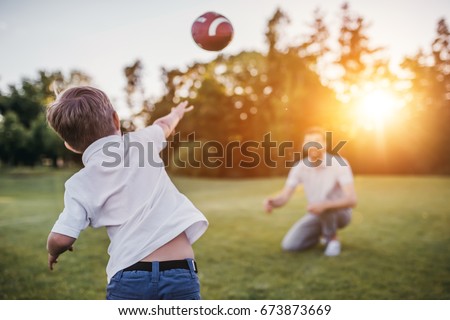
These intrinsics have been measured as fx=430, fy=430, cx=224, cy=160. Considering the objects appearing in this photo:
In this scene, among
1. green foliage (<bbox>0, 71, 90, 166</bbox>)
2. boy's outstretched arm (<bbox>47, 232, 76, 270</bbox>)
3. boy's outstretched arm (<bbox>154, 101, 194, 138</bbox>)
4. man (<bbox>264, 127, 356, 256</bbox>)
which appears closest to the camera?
boy's outstretched arm (<bbox>47, 232, 76, 270</bbox>)

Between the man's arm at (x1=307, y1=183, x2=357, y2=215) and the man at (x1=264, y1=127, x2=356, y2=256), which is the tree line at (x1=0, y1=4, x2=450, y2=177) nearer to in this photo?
the man at (x1=264, y1=127, x2=356, y2=256)

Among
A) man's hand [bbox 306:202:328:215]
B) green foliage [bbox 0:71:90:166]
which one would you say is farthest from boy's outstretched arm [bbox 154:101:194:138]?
green foliage [bbox 0:71:90:166]

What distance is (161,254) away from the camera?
5.54ft

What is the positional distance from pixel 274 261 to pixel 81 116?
2661mm

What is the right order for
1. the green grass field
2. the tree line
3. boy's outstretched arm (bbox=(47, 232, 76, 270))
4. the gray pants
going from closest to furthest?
1. boy's outstretched arm (bbox=(47, 232, 76, 270))
2. the green grass field
3. the gray pants
4. the tree line

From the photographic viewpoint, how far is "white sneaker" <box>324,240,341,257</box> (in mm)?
4070

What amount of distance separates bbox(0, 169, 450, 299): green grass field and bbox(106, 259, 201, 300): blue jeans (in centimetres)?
140

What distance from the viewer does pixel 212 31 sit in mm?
2848

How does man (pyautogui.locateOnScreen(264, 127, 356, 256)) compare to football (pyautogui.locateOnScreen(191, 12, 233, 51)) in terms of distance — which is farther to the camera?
man (pyautogui.locateOnScreen(264, 127, 356, 256))

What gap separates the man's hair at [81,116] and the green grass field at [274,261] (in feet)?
5.59

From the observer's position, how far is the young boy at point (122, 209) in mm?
1620

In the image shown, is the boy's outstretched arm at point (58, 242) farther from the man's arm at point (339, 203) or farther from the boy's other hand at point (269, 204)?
the man's arm at point (339, 203)

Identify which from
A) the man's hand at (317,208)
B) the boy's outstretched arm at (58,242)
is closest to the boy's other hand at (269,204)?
the man's hand at (317,208)

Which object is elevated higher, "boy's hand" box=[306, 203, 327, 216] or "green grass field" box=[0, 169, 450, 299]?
"boy's hand" box=[306, 203, 327, 216]
